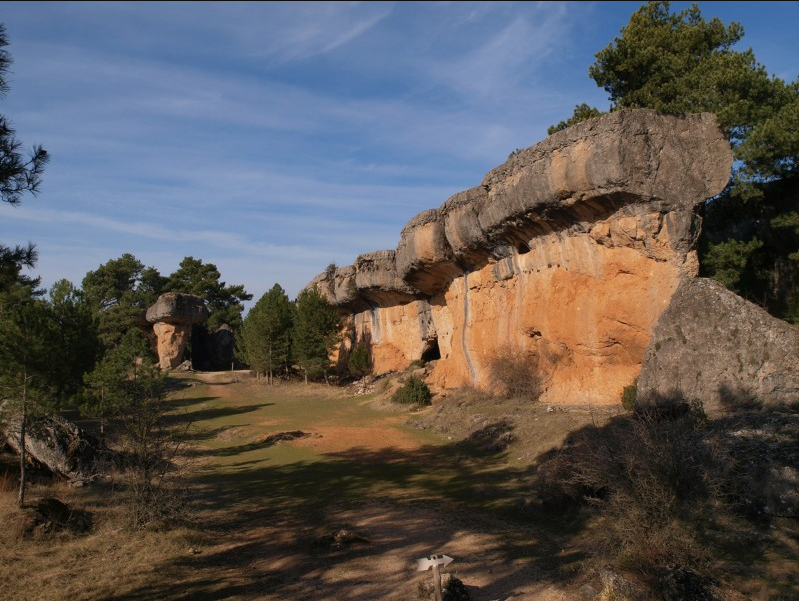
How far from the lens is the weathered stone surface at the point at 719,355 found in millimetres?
10617

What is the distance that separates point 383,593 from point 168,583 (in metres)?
2.62

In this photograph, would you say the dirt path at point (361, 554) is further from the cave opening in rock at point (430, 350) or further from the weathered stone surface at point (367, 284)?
the cave opening in rock at point (430, 350)

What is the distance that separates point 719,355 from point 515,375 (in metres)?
8.73

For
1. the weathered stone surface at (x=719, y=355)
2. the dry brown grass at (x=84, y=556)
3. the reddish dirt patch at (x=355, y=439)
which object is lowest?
the reddish dirt patch at (x=355, y=439)

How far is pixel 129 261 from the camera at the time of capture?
53.9 m

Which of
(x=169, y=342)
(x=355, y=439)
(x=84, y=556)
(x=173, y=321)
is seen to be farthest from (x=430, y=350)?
(x=84, y=556)

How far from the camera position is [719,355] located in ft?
37.7

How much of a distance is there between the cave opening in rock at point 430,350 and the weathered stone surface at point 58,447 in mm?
21402

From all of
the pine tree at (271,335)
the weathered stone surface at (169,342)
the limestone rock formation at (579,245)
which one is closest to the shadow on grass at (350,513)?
the limestone rock formation at (579,245)

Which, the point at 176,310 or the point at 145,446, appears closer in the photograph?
the point at 145,446

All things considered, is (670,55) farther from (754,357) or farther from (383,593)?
(383,593)

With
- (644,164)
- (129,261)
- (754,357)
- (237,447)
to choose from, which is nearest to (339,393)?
(237,447)

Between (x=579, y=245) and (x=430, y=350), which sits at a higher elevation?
(x=579, y=245)

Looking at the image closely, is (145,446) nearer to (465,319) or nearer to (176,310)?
(465,319)
